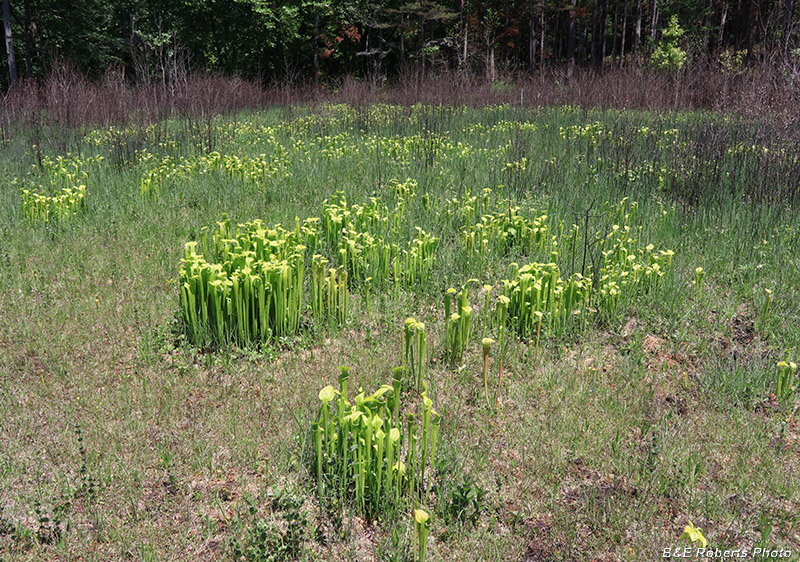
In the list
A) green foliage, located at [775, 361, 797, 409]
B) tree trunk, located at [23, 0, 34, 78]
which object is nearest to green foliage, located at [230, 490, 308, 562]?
green foliage, located at [775, 361, 797, 409]

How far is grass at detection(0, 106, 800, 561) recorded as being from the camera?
88.4 inches

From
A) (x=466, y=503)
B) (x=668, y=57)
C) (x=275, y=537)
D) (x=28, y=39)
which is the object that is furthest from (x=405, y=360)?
(x=28, y=39)

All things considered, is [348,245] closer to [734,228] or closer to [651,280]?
[651,280]

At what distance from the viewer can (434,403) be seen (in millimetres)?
3008

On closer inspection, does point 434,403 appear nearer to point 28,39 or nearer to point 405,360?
point 405,360

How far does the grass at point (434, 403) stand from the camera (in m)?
2.24

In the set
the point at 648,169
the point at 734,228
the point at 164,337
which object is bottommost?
the point at 164,337

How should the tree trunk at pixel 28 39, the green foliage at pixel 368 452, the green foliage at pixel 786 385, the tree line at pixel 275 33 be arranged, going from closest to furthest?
the green foliage at pixel 368 452, the green foliage at pixel 786 385, the tree trunk at pixel 28 39, the tree line at pixel 275 33

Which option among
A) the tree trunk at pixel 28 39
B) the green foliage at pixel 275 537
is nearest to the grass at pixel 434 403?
the green foliage at pixel 275 537

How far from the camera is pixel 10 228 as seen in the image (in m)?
5.44

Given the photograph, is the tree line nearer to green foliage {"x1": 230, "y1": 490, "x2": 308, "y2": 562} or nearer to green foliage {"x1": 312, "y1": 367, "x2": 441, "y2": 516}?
green foliage {"x1": 312, "y1": 367, "x2": 441, "y2": 516}

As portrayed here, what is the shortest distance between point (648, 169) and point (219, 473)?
20.0 ft

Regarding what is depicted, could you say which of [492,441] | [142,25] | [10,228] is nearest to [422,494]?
[492,441]

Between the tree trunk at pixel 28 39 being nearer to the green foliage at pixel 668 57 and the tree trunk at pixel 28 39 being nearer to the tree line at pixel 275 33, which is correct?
the tree line at pixel 275 33
